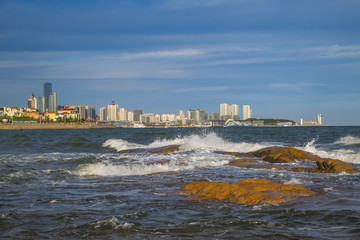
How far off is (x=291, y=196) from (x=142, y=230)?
4.16 meters

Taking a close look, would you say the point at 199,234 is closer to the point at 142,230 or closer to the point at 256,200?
the point at 142,230

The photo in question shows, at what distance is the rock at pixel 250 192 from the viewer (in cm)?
921

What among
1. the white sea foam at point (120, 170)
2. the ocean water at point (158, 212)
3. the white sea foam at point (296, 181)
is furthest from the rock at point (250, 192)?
the white sea foam at point (120, 170)

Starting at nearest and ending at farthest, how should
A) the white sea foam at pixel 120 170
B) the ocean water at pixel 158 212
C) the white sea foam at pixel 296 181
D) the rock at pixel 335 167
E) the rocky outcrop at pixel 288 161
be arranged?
the ocean water at pixel 158 212, the white sea foam at pixel 296 181, the rock at pixel 335 167, the rocky outcrop at pixel 288 161, the white sea foam at pixel 120 170

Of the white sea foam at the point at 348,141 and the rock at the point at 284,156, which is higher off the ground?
the rock at the point at 284,156

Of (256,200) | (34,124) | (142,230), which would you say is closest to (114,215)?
(142,230)

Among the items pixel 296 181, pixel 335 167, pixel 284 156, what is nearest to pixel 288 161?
pixel 284 156

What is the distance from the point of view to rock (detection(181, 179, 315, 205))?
921 centimetres

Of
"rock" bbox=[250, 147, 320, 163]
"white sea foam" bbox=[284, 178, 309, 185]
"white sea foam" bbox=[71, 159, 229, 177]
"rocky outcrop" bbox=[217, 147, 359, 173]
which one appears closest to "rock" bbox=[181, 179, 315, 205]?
"white sea foam" bbox=[284, 178, 309, 185]

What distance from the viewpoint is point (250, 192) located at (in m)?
9.63

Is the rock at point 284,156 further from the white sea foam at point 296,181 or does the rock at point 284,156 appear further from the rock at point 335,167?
the white sea foam at point 296,181

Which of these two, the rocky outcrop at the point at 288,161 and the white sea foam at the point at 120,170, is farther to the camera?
the white sea foam at the point at 120,170

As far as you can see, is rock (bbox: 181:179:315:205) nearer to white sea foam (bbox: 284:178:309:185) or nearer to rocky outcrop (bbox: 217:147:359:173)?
white sea foam (bbox: 284:178:309:185)

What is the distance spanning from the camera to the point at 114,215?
26.7ft
